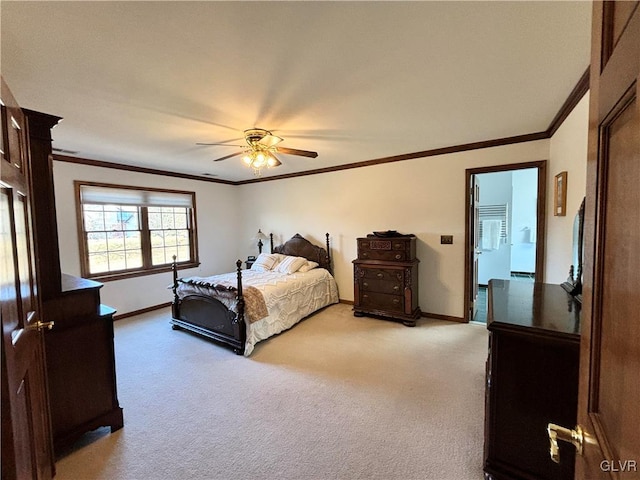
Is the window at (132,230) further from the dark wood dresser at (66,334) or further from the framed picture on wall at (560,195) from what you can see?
the framed picture on wall at (560,195)

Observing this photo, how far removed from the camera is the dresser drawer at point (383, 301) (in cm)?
396

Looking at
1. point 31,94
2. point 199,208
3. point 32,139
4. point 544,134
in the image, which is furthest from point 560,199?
point 199,208

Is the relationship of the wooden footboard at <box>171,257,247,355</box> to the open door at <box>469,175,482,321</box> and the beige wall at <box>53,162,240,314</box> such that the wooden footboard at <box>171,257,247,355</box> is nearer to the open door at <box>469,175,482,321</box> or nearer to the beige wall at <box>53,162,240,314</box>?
the beige wall at <box>53,162,240,314</box>

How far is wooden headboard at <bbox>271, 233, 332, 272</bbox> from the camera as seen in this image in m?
5.01

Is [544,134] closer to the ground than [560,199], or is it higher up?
higher up

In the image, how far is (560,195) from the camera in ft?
8.89

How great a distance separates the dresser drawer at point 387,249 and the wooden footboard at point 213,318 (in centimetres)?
182

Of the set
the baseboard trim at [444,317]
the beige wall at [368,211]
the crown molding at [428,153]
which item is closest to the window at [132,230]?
the beige wall at [368,211]

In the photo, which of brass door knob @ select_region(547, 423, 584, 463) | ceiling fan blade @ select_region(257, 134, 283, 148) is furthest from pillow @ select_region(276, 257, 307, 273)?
brass door knob @ select_region(547, 423, 584, 463)

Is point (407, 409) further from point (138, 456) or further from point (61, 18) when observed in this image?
point (61, 18)

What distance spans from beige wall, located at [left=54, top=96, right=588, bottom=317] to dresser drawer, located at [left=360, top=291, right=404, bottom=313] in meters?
0.51

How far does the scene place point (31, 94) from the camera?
2.10 m

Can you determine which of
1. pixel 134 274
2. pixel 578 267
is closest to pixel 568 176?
pixel 578 267

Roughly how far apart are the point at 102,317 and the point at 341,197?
3625 millimetres
